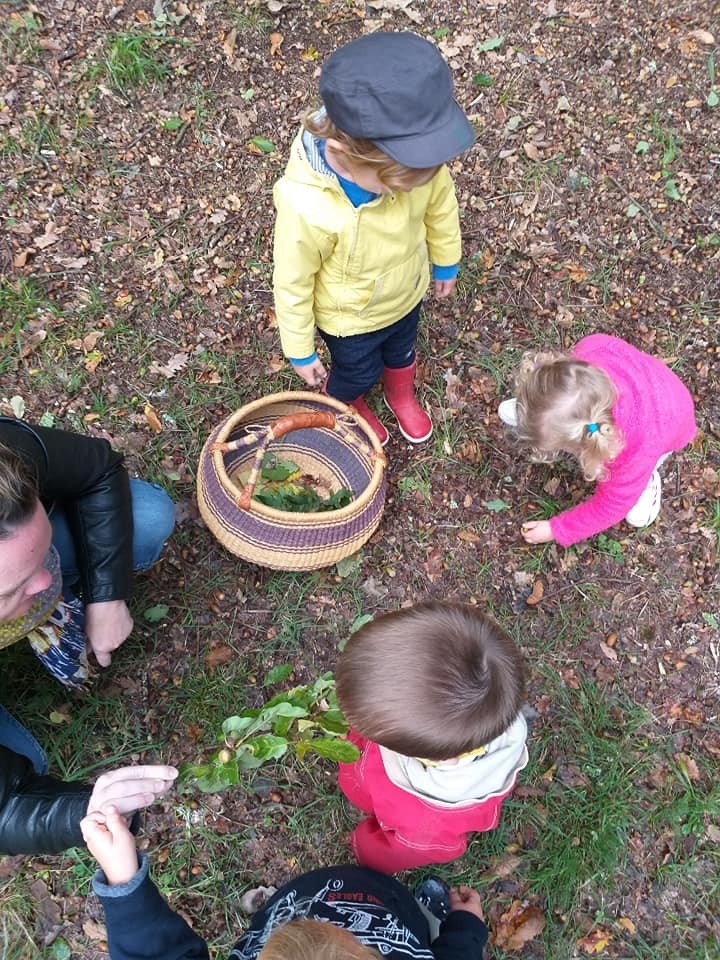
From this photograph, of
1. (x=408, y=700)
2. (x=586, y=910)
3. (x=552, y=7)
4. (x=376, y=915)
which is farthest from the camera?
(x=552, y=7)

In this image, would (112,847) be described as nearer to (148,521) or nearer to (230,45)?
(148,521)

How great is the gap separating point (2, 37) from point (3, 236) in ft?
4.12

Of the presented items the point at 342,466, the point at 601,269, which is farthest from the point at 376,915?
the point at 601,269

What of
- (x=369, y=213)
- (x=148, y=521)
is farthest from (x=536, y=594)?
(x=369, y=213)

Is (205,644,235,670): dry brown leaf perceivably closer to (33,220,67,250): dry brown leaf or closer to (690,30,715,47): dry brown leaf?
(33,220,67,250): dry brown leaf

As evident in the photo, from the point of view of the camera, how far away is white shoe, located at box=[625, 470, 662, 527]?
320cm

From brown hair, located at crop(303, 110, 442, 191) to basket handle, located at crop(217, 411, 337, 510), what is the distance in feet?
3.28

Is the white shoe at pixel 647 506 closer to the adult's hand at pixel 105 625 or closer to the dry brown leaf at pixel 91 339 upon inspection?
the adult's hand at pixel 105 625

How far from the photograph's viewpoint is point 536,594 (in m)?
3.25

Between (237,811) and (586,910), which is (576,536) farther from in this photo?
(237,811)

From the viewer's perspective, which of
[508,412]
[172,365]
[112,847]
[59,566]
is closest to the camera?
[112,847]

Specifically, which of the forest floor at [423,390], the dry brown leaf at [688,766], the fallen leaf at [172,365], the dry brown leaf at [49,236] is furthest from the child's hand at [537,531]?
the dry brown leaf at [49,236]

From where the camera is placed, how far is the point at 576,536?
10.2 ft

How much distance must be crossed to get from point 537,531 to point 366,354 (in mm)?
1124
